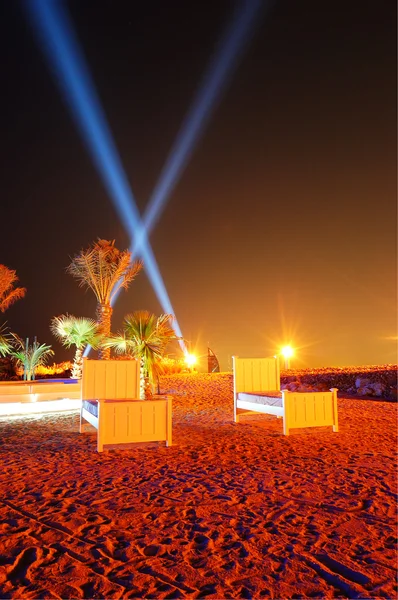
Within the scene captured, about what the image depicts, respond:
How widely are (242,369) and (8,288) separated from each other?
50.7 ft

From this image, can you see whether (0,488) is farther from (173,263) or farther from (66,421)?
(173,263)

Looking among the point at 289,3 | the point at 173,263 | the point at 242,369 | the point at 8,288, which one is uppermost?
the point at 289,3

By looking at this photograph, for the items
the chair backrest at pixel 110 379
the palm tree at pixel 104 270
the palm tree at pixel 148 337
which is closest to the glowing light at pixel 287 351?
the palm tree at pixel 104 270

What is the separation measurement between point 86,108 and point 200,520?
65.3 ft

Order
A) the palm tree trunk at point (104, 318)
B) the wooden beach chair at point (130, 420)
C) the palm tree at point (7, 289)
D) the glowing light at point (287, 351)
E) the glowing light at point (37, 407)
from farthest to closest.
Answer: the palm tree at point (7, 289) < the glowing light at point (287, 351) < the palm tree trunk at point (104, 318) < the glowing light at point (37, 407) < the wooden beach chair at point (130, 420)

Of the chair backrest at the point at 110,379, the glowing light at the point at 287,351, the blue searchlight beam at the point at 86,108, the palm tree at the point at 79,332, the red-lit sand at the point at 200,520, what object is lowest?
the red-lit sand at the point at 200,520

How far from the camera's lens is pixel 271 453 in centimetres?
576

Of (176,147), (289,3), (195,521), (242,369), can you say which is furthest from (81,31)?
(195,521)

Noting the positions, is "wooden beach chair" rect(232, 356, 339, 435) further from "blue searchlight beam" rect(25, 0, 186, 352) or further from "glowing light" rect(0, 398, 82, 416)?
"blue searchlight beam" rect(25, 0, 186, 352)

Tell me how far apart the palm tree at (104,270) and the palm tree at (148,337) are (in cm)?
420

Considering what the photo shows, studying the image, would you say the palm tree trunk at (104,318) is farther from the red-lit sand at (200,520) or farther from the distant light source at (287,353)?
the distant light source at (287,353)

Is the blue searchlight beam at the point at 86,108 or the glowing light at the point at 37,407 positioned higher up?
the blue searchlight beam at the point at 86,108

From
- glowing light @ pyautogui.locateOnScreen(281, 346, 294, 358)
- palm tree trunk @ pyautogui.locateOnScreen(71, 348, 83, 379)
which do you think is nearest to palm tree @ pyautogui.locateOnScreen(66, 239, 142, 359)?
palm tree trunk @ pyautogui.locateOnScreen(71, 348, 83, 379)

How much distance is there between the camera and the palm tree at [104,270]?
14.3m
